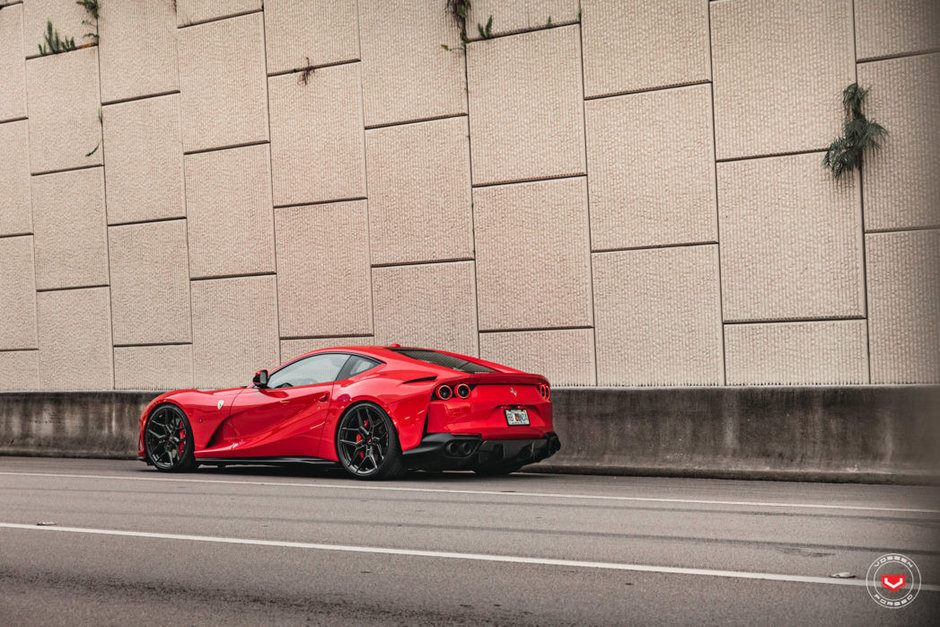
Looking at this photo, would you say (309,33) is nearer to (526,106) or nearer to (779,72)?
(526,106)

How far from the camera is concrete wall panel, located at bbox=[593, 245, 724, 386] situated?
1327 cm

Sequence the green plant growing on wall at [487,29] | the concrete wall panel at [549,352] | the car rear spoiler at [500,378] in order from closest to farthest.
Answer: the car rear spoiler at [500,378] < the concrete wall panel at [549,352] < the green plant growing on wall at [487,29]

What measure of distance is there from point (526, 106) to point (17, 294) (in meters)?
9.68

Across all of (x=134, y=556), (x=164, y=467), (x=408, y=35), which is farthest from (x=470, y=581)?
(x=408, y=35)

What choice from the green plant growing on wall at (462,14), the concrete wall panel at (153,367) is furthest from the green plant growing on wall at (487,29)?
the concrete wall panel at (153,367)

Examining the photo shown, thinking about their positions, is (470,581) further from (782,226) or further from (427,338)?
(427,338)

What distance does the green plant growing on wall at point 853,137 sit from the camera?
12.2 m

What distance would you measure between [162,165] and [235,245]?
193cm

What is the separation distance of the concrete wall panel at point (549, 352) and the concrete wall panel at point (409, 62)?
326 cm

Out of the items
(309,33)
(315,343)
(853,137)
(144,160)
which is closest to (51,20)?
(144,160)

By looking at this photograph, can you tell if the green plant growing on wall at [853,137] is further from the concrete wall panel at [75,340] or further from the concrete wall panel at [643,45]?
the concrete wall panel at [75,340]

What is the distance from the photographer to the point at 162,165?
56.5ft

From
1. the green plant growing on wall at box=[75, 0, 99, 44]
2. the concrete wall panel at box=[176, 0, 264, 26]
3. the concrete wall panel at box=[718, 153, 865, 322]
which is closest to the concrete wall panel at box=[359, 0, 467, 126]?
the concrete wall panel at box=[176, 0, 264, 26]

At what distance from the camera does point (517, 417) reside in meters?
10.9
